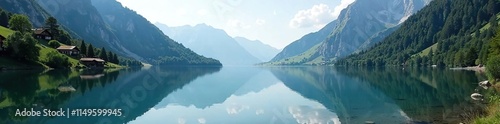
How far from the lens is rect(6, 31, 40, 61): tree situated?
109m

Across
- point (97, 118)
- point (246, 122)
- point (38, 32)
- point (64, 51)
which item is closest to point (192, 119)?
point (246, 122)

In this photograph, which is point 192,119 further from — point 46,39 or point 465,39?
point 465,39

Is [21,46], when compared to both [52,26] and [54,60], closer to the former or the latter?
[54,60]

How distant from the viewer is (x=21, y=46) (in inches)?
4267

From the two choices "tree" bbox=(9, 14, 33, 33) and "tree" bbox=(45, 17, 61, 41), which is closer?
"tree" bbox=(9, 14, 33, 33)

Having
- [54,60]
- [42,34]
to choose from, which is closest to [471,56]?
[54,60]

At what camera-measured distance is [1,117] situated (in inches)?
1102

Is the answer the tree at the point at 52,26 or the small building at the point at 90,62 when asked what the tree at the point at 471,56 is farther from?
the tree at the point at 52,26

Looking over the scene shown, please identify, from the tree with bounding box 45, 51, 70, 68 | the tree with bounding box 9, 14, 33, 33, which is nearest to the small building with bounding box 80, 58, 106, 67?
the tree with bounding box 9, 14, 33, 33

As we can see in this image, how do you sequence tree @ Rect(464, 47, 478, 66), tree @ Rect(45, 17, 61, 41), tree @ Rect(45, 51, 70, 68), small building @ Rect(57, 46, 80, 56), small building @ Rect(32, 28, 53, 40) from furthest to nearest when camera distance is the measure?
tree @ Rect(45, 17, 61, 41), small building @ Rect(32, 28, 53, 40), small building @ Rect(57, 46, 80, 56), tree @ Rect(464, 47, 478, 66), tree @ Rect(45, 51, 70, 68)

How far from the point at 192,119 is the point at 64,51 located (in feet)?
436

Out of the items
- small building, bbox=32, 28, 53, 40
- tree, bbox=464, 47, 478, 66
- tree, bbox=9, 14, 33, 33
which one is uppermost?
tree, bbox=9, 14, 33, 33

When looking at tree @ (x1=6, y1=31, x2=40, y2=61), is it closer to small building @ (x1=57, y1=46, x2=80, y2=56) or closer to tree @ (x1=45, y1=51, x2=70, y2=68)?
tree @ (x1=45, y1=51, x2=70, y2=68)

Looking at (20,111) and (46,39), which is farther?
(46,39)
